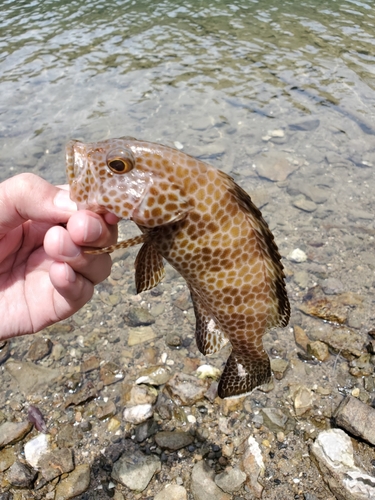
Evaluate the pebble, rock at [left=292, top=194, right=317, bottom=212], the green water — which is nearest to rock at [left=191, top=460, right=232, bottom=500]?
the pebble

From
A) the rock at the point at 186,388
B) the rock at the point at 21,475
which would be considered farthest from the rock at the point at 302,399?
the rock at the point at 21,475

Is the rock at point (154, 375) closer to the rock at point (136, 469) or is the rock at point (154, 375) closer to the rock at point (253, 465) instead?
the rock at point (136, 469)

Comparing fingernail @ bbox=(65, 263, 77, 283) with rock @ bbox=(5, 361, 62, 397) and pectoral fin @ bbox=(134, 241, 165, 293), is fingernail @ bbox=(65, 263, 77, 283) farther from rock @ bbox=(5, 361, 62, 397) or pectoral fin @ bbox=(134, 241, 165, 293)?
rock @ bbox=(5, 361, 62, 397)

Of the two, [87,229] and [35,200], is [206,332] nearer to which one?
[87,229]

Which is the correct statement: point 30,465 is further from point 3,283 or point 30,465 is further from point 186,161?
point 186,161

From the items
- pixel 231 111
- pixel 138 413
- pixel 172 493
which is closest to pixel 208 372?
pixel 138 413

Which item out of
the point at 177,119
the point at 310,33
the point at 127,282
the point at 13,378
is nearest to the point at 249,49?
the point at 310,33
